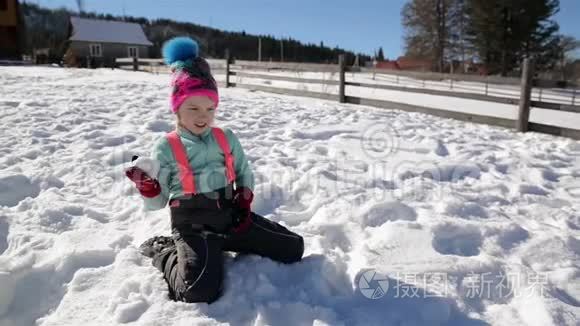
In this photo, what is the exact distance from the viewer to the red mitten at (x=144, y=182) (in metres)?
1.92

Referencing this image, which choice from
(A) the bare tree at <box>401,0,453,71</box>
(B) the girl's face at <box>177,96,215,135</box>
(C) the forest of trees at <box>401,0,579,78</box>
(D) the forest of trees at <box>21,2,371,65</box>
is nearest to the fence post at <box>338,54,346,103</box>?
(B) the girl's face at <box>177,96,215,135</box>

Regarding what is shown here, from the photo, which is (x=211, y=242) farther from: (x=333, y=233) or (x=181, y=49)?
(x=181, y=49)

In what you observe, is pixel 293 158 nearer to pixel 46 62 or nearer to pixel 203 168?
pixel 203 168

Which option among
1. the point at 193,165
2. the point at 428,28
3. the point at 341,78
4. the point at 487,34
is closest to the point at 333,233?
the point at 193,165

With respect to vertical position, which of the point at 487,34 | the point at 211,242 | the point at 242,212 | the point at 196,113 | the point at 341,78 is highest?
the point at 487,34

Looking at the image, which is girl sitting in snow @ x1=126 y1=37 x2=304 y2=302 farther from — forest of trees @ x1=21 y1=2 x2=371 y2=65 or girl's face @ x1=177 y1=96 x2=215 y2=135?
forest of trees @ x1=21 y1=2 x2=371 y2=65

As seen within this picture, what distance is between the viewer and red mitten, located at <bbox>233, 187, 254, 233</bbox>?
2.18 m

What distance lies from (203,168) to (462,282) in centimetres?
146

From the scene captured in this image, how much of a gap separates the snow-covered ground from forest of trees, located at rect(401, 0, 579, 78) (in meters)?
19.9

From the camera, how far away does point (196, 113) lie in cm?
208

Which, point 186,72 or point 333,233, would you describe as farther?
point 333,233

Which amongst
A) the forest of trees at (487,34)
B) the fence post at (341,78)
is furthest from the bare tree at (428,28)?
the fence post at (341,78)

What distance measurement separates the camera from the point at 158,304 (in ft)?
6.08

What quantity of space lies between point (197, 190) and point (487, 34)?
2419 centimetres
